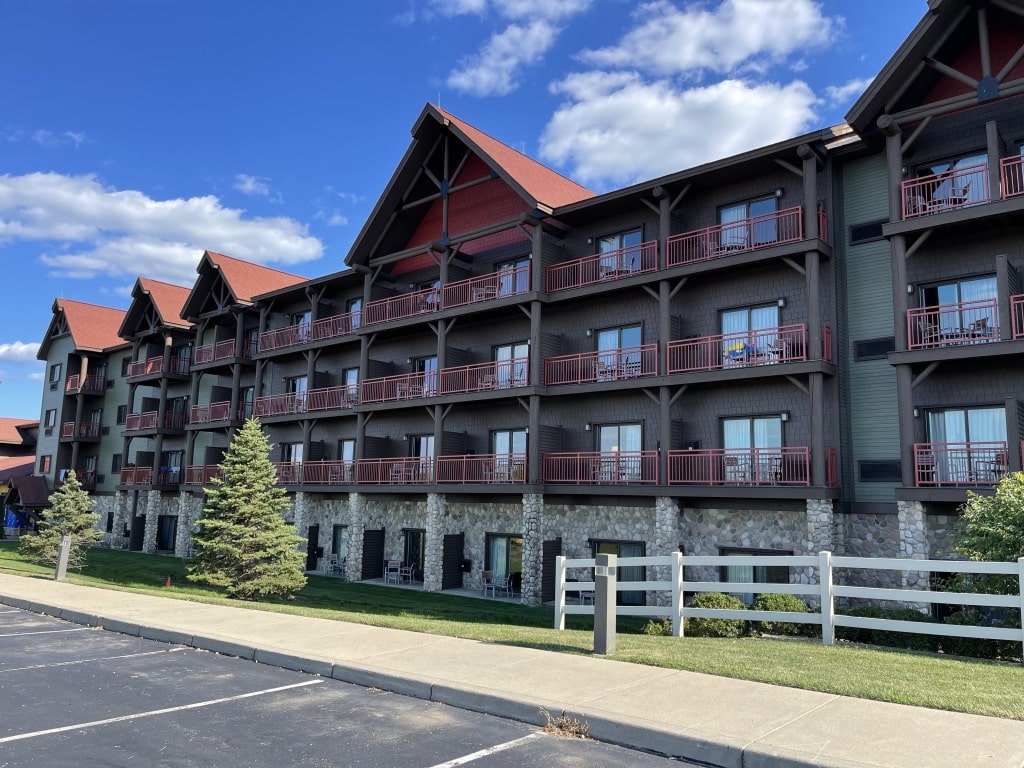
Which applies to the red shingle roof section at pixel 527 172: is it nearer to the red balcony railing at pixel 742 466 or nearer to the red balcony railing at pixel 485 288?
the red balcony railing at pixel 485 288

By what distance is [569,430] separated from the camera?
80.4 ft

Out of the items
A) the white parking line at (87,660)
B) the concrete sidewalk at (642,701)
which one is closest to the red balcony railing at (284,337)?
the concrete sidewalk at (642,701)

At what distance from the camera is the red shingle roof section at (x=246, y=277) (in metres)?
36.8

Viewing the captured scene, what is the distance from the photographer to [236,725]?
755 cm

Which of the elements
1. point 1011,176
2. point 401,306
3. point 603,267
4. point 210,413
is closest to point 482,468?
point 603,267

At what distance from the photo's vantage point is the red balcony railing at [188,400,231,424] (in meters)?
36.8

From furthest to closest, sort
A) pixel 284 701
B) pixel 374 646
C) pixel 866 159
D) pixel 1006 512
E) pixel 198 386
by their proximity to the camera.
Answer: pixel 198 386 → pixel 866 159 → pixel 1006 512 → pixel 374 646 → pixel 284 701

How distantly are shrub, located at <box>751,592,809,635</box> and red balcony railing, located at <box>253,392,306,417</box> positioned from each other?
23878 millimetres

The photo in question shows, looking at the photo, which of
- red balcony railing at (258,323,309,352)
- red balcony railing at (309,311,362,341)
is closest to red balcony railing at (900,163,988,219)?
red balcony railing at (309,311,362,341)

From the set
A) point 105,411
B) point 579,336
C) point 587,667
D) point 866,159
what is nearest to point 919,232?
point 866,159

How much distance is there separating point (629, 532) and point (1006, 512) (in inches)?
430

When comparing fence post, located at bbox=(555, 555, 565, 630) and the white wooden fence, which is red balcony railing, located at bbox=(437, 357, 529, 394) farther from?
the white wooden fence

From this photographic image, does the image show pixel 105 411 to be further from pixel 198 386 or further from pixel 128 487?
pixel 198 386

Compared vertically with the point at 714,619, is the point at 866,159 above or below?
above
